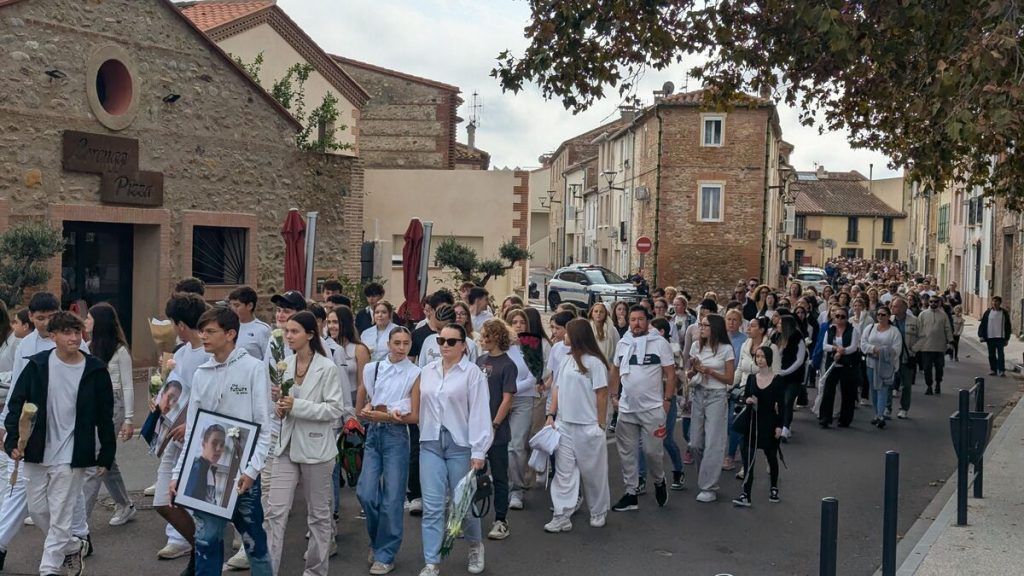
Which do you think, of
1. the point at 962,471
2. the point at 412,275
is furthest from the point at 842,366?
the point at 412,275

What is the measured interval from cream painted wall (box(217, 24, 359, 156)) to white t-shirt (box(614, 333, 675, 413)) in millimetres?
17126

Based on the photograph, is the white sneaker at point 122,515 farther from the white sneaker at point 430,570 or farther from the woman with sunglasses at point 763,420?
the woman with sunglasses at point 763,420

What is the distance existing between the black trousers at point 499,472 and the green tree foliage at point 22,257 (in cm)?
721

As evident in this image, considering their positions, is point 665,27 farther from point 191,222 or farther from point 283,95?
point 283,95

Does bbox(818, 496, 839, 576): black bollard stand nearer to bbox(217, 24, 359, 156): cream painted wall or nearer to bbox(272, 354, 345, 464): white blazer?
bbox(272, 354, 345, 464): white blazer

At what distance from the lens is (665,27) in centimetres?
1159

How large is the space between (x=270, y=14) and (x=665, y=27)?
52.2 feet

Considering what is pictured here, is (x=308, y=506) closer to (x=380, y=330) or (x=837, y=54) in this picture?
(x=380, y=330)

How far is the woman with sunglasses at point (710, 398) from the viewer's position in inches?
374

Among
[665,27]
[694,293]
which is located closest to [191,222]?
[665,27]

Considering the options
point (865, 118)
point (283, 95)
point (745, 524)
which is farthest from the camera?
point (283, 95)

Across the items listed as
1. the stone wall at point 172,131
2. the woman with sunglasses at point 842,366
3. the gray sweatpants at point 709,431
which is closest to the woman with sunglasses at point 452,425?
the gray sweatpants at point 709,431

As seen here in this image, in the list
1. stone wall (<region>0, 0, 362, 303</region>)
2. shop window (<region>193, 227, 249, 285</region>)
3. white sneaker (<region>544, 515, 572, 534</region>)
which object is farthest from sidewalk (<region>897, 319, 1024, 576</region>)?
shop window (<region>193, 227, 249, 285</region>)

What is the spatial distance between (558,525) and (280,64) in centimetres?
1986
